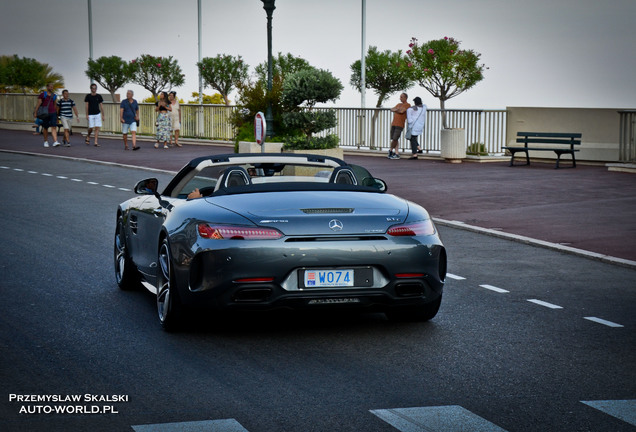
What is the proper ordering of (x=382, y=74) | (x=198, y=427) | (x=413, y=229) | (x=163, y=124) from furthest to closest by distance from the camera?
(x=382, y=74)
(x=163, y=124)
(x=413, y=229)
(x=198, y=427)

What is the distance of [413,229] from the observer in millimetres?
7605

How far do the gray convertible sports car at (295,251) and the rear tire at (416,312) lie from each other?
0.04 ft

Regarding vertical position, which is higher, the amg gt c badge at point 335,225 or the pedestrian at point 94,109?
the pedestrian at point 94,109

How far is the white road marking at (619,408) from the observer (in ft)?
18.5

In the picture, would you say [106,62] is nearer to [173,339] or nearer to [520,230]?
[520,230]

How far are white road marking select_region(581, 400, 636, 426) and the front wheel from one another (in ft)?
9.85

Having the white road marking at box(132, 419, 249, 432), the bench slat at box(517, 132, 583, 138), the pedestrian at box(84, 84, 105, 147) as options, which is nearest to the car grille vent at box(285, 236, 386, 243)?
the white road marking at box(132, 419, 249, 432)

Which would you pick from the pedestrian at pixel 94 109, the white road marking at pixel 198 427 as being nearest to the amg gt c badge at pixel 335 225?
the white road marking at pixel 198 427

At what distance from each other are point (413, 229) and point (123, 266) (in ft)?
10.5

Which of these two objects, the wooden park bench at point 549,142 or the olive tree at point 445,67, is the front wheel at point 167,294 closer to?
the wooden park bench at point 549,142

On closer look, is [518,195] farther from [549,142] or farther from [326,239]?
[326,239]

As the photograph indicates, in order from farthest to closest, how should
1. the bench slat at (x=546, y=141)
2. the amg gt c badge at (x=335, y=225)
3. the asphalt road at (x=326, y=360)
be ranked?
the bench slat at (x=546, y=141), the amg gt c badge at (x=335, y=225), the asphalt road at (x=326, y=360)

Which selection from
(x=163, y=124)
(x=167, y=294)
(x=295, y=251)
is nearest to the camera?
(x=295, y=251)

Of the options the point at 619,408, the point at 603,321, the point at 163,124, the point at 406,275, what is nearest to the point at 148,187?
the point at 406,275
